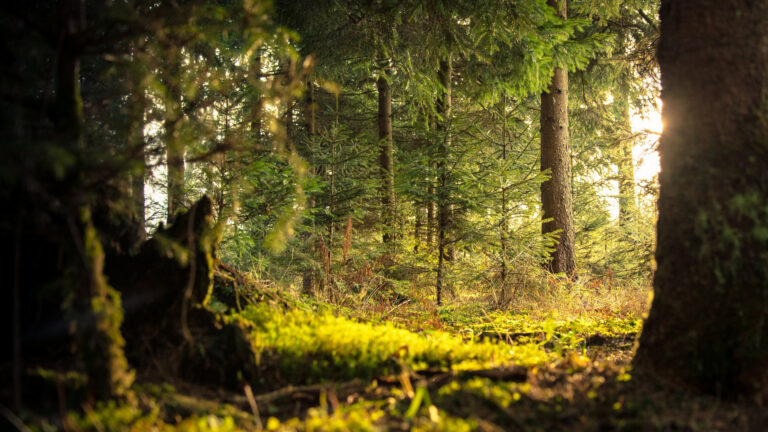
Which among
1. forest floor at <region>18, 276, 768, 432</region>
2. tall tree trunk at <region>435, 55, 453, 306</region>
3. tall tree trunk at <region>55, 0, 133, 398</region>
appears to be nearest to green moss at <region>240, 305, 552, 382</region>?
forest floor at <region>18, 276, 768, 432</region>

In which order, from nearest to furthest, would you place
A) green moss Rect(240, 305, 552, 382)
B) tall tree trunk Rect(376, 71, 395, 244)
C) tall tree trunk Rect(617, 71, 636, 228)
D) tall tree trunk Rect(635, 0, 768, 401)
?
tall tree trunk Rect(635, 0, 768, 401), green moss Rect(240, 305, 552, 382), tall tree trunk Rect(617, 71, 636, 228), tall tree trunk Rect(376, 71, 395, 244)

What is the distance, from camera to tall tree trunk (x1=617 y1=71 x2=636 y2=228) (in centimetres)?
761

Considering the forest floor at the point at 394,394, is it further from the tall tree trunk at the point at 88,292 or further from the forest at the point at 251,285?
the tall tree trunk at the point at 88,292

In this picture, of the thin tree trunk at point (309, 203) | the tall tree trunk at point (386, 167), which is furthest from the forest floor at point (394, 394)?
the tall tree trunk at point (386, 167)

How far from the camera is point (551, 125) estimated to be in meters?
9.45

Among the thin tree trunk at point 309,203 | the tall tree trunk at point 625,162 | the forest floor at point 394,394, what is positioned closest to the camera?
the forest floor at point 394,394

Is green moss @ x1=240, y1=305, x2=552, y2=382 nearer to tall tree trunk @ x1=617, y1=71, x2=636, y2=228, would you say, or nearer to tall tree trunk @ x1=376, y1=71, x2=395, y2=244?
tall tree trunk @ x1=617, y1=71, x2=636, y2=228

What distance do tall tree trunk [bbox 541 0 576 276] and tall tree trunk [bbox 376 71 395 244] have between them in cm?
352

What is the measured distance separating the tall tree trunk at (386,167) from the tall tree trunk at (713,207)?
7.32 meters

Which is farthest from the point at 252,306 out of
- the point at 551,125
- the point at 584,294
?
the point at 551,125

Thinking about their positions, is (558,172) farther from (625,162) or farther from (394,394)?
(394,394)

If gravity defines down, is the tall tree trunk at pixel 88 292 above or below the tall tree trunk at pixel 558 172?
below

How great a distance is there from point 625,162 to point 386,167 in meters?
6.19

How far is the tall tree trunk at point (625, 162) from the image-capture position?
7.61m
